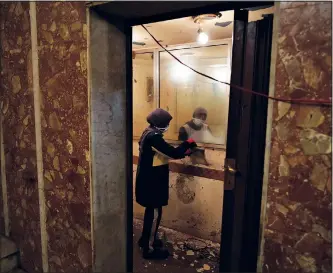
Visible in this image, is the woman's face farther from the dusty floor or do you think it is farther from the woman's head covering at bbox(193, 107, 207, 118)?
the dusty floor

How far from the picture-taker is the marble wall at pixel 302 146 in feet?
3.31

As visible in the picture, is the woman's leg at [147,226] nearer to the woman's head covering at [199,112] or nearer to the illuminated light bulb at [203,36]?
the woman's head covering at [199,112]

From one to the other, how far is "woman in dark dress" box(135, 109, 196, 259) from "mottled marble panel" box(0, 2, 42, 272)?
0.98 meters

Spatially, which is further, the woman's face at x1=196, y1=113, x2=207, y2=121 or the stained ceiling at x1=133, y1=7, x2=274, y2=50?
the woman's face at x1=196, y1=113, x2=207, y2=121

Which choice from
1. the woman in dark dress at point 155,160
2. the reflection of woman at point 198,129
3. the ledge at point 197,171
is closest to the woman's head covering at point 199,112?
the reflection of woman at point 198,129

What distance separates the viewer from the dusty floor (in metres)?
2.52

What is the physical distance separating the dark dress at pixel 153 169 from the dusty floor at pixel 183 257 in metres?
0.58

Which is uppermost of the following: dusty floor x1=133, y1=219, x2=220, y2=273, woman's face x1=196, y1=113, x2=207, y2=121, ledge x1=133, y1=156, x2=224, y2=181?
woman's face x1=196, y1=113, x2=207, y2=121

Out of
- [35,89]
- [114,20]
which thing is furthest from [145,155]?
[114,20]

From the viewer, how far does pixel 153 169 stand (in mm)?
2570

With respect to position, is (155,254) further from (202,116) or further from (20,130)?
(20,130)

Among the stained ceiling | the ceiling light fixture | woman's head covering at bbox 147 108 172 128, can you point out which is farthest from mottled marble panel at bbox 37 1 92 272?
the ceiling light fixture

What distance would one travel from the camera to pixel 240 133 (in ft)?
4.49

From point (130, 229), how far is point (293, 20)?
160cm
